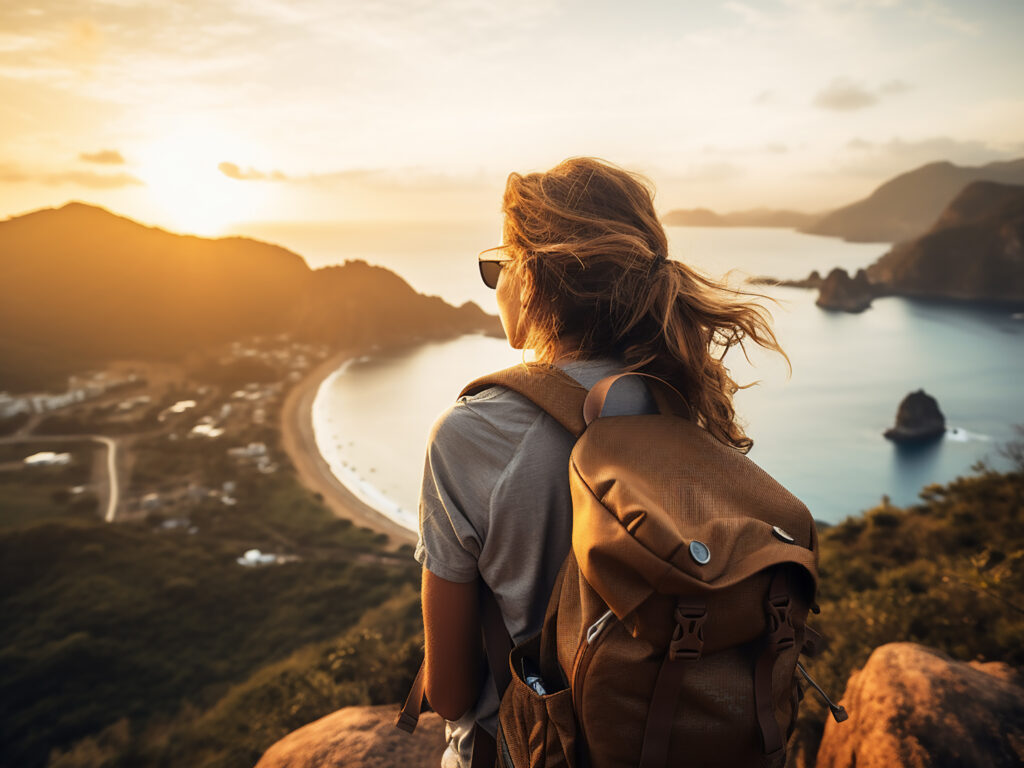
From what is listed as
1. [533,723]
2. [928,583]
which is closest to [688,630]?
[533,723]

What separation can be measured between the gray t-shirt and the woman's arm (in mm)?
52

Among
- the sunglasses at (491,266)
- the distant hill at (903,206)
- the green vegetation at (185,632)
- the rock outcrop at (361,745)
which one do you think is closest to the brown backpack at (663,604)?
the sunglasses at (491,266)

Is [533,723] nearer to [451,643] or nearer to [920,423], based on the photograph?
[451,643]

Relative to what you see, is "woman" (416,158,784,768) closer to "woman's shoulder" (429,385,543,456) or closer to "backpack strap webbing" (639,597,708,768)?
"woman's shoulder" (429,385,543,456)

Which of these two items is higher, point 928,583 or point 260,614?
point 928,583

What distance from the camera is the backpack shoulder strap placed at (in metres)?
1.12

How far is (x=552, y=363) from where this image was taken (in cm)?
123

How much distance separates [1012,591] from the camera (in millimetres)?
4402

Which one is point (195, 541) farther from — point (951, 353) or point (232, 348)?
point (951, 353)

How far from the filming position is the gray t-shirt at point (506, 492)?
1.12 metres

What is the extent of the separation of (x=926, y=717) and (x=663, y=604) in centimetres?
304

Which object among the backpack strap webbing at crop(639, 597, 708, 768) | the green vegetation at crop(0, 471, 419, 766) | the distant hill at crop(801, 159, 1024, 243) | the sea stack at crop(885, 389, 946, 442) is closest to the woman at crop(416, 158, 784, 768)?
the backpack strap webbing at crop(639, 597, 708, 768)

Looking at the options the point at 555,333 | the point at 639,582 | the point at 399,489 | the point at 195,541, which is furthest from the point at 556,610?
the point at 399,489

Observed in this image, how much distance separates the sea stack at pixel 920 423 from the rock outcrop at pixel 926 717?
1528 inches
